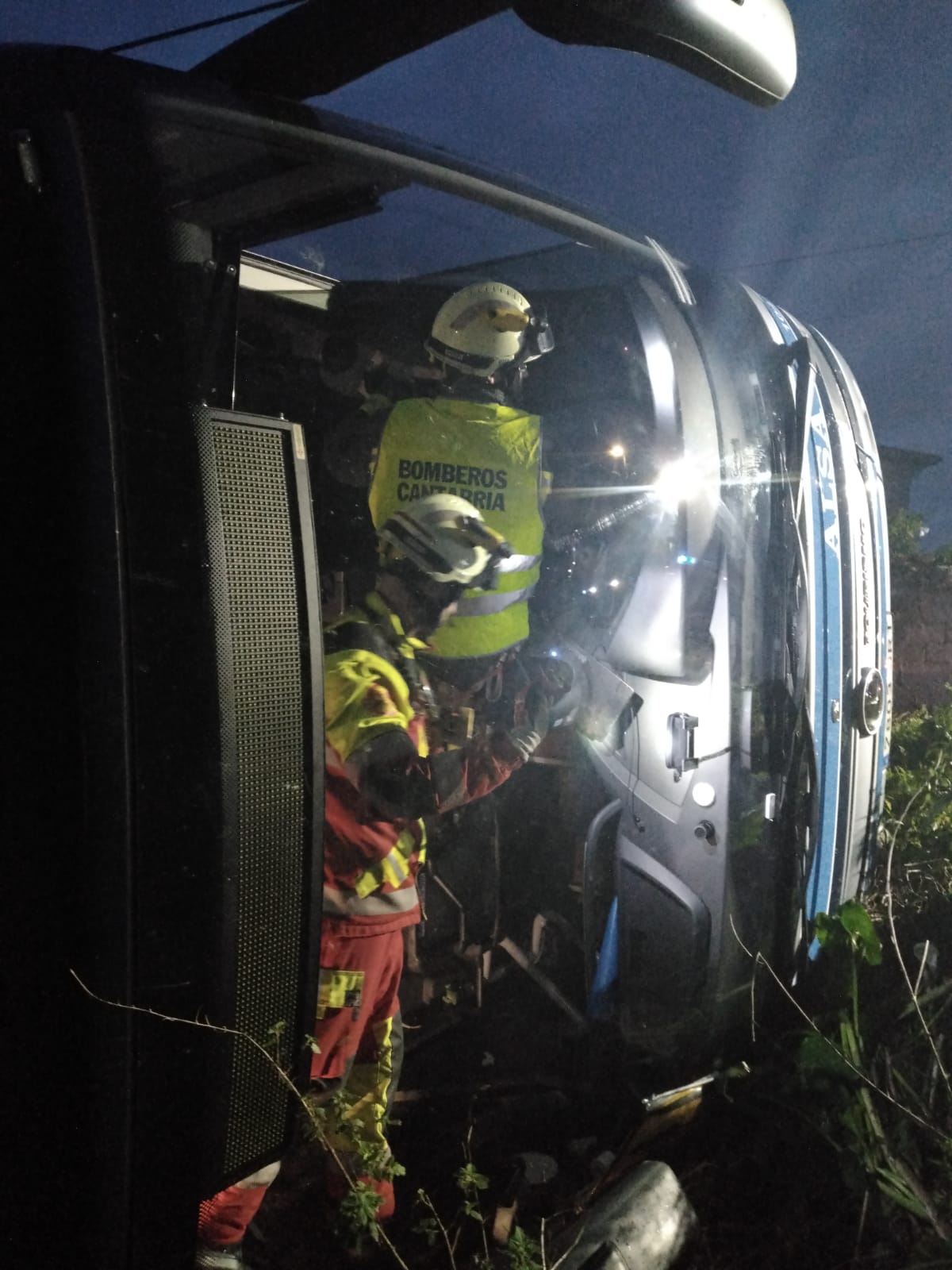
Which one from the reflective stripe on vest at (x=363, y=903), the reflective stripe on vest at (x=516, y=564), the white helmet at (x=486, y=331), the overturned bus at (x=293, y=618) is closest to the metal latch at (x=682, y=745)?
the overturned bus at (x=293, y=618)

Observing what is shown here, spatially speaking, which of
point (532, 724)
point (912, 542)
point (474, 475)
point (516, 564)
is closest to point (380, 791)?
point (532, 724)

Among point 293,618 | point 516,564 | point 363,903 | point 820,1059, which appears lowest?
point 820,1059

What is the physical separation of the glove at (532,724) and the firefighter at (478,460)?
8.9 inches

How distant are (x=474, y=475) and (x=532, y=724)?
0.92m

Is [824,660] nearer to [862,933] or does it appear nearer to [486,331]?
[862,933]

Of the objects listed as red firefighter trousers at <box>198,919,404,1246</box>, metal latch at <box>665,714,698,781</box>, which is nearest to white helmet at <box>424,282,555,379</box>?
metal latch at <box>665,714,698,781</box>

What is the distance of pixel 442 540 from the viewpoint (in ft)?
8.48

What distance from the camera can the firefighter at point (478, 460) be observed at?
2928mm

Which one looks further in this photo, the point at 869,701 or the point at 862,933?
the point at 869,701

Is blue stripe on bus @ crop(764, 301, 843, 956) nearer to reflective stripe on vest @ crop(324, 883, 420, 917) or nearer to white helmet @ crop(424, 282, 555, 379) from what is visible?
white helmet @ crop(424, 282, 555, 379)

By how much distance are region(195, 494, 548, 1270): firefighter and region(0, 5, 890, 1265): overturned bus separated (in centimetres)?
54

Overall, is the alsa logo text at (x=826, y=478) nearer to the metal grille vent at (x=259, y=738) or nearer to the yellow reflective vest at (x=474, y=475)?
the yellow reflective vest at (x=474, y=475)

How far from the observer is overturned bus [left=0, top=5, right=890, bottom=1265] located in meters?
1.30

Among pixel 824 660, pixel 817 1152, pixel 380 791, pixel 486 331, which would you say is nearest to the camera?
pixel 380 791
